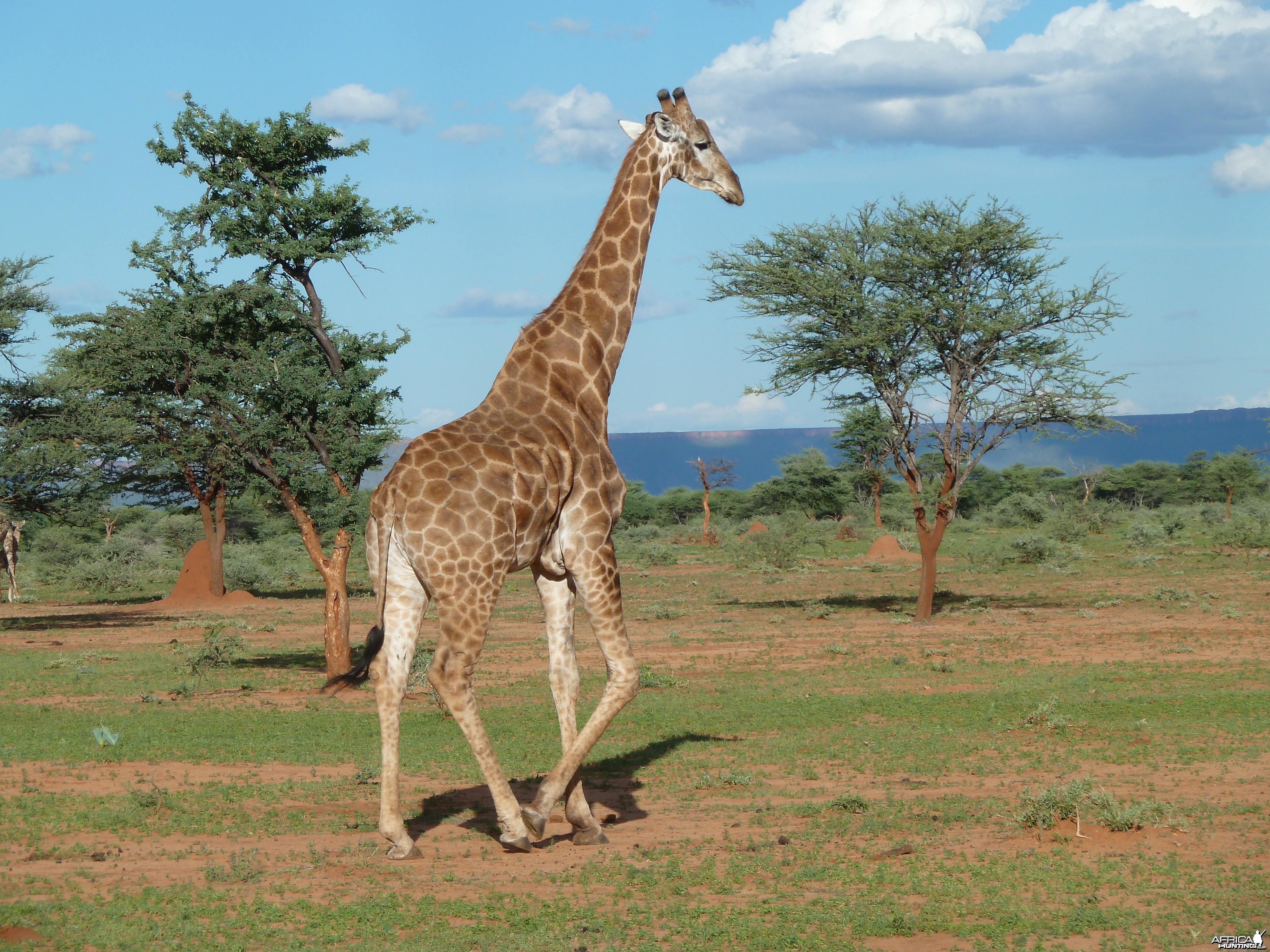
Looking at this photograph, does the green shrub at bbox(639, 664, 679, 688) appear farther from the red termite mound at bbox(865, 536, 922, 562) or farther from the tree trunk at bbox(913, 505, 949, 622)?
the red termite mound at bbox(865, 536, 922, 562)

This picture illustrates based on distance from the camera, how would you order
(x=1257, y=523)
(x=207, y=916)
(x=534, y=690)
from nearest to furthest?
(x=207, y=916), (x=534, y=690), (x=1257, y=523)

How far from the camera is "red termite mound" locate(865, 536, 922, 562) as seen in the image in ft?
139


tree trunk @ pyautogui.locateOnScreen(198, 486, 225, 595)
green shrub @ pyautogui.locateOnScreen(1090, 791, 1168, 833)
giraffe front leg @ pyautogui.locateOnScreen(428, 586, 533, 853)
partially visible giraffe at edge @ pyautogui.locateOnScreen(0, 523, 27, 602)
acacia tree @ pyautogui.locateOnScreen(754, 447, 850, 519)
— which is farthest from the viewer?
acacia tree @ pyautogui.locateOnScreen(754, 447, 850, 519)

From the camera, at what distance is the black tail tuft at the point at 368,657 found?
24.9 feet

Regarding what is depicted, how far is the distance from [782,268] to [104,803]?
18922mm

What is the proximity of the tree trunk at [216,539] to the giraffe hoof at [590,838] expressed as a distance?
27159 mm

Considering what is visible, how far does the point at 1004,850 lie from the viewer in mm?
7684

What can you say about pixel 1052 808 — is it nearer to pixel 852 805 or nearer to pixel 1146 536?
pixel 852 805

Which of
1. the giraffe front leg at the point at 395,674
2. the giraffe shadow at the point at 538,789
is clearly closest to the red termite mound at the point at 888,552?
the giraffe shadow at the point at 538,789

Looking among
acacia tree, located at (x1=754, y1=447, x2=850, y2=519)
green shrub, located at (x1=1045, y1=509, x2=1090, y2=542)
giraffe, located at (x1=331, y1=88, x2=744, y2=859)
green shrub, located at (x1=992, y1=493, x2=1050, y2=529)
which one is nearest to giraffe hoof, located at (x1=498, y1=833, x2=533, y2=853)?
giraffe, located at (x1=331, y1=88, x2=744, y2=859)

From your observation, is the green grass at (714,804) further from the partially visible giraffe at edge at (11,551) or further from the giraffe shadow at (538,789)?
the partially visible giraffe at edge at (11,551)

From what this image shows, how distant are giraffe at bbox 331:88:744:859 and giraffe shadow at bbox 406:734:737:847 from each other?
57cm

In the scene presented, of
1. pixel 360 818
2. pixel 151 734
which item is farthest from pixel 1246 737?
pixel 151 734

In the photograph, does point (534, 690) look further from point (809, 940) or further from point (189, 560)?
point (189, 560)
